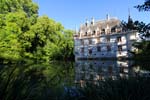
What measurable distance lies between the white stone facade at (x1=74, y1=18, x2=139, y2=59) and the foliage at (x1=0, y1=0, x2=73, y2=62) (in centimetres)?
785

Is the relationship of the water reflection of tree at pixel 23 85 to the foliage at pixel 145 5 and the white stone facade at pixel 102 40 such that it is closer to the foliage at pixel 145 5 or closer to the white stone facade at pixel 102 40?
the foliage at pixel 145 5

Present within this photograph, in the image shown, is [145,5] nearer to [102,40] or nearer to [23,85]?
[23,85]

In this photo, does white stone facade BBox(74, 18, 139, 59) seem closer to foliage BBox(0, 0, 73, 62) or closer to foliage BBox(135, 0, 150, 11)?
foliage BBox(0, 0, 73, 62)

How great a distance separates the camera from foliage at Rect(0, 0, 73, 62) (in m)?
42.9

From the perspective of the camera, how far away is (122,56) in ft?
184

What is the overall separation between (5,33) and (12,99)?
40.3 meters

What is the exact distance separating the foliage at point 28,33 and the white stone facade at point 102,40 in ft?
25.7

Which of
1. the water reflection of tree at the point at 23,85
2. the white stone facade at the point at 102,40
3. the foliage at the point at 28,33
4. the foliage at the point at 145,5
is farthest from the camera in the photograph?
the white stone facade at the point at 102,40

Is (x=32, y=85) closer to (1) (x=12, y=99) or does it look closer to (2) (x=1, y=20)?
(1) (x=12, y=99)

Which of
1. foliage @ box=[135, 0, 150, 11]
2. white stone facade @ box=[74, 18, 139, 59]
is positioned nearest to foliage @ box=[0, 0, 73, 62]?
white stone facade @ box=[74, 18, 139, 59]

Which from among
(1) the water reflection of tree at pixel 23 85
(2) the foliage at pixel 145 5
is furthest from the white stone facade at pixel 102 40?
(1) the water reflection of tree at pixel 23 85

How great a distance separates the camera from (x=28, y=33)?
47.0 meters

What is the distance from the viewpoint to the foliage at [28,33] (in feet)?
141

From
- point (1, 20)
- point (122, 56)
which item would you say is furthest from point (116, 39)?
point (1, 20)
